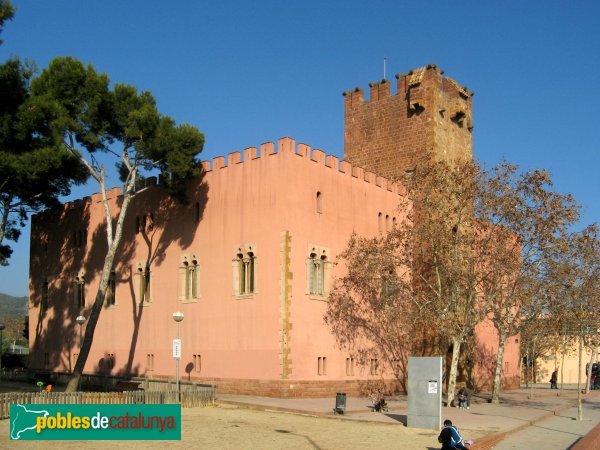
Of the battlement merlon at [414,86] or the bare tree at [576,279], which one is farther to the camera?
the battlement merlon at [414,86]

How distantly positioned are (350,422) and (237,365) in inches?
330

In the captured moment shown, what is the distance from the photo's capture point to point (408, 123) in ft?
124

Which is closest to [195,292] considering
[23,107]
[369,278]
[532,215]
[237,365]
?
[237,365]

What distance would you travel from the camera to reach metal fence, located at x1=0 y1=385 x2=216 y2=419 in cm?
1928

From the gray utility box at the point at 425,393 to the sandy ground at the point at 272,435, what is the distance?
35cm

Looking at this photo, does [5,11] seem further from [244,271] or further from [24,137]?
[244,271]

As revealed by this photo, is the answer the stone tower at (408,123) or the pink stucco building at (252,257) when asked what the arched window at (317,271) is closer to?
the pink stucco building at (252,257)

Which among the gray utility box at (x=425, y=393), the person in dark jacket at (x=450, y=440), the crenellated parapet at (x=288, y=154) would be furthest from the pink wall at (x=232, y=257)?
the person in dark jacket at (x=450, y=440)

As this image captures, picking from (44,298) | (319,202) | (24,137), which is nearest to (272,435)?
(319,202)

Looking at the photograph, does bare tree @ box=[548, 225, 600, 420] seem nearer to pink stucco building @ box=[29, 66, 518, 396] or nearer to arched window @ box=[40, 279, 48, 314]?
pink stucco building @ box=[29, 66, 518, 396]

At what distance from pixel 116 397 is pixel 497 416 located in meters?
12.6

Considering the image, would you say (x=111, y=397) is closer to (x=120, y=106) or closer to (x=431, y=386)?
(x=431, y=386)

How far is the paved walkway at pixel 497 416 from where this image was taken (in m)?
19.3

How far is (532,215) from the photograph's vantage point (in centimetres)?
→ 2759
